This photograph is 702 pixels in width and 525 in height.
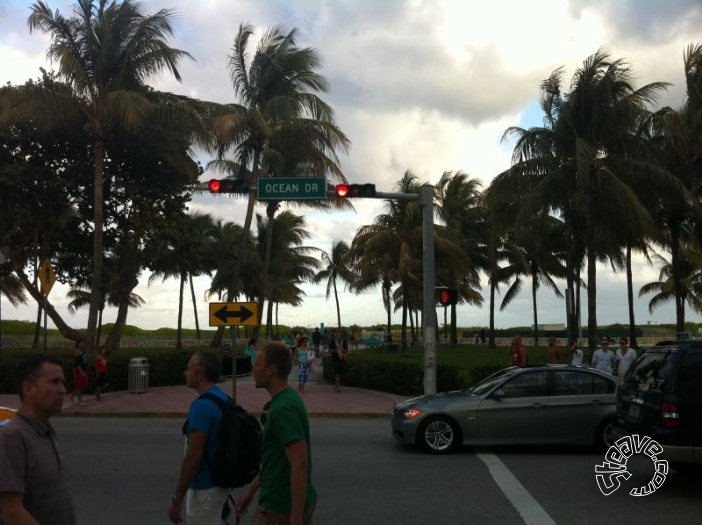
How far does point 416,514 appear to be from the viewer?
7.96 metres

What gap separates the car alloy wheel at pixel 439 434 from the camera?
1160cm

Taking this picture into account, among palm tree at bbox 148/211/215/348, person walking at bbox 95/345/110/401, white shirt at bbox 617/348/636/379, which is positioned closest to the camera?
white shirt at bbox 617/348/636/379

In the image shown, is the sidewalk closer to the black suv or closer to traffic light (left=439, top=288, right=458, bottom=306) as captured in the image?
traffic light (left=439, top=288, right=458, bottom=306)

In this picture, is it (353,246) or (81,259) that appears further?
(353,246)

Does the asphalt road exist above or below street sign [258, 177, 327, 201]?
below

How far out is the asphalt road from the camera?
25.9 ft

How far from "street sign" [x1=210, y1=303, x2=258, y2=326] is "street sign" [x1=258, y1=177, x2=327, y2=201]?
247cm

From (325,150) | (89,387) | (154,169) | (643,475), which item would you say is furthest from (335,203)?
(643,475)

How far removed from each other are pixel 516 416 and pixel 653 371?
3.08 meters

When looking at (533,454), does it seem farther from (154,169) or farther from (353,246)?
(353,246)

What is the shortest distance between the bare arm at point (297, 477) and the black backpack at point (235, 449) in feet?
1.63

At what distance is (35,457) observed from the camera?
10.4 feet

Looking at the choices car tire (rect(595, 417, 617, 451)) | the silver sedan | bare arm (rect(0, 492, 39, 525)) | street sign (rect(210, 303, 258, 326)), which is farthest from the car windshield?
bare arm (rect(0, 492, 39, 525))

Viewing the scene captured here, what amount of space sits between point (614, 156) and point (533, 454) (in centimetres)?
1477
